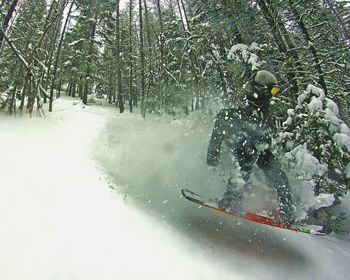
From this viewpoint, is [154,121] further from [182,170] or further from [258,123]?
[258,123]

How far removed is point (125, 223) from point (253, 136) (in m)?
2.78

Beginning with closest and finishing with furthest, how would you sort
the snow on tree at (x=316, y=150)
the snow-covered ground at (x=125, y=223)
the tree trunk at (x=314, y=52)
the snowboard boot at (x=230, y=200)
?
the snow-covered ground at (x=125, y=223)
the snowboard boot at (x=230, y=200)
the snow on tree at (x=316, y=150)
the tree trunk at (x=314, y=52)

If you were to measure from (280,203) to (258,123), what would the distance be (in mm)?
1501

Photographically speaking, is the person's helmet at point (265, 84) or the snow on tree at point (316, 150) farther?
the snow on tree at point (316, 150)

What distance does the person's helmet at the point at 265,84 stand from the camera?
20.4ft

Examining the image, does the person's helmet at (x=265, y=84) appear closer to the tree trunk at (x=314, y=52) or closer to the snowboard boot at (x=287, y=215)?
the snowboard boot at (x=287, y=215)

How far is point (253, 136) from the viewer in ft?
20.7

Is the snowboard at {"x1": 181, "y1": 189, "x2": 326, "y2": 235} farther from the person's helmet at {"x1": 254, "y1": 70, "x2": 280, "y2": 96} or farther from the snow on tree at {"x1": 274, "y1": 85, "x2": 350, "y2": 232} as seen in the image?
the person's helmet at {"x1": 254, "y1": 70, "x2": 280, "y2": 96}

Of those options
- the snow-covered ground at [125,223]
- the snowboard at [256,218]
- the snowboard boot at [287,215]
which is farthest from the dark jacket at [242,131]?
the snow-covered ground at [125,223]

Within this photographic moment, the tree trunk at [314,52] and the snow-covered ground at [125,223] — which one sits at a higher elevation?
the tree trunk at [314,52]

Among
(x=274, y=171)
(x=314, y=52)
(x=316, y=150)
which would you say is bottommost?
(x=274, y=171)

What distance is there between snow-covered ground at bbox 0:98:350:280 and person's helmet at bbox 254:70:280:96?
2223 millimetres

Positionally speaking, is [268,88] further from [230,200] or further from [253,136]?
[230,200]

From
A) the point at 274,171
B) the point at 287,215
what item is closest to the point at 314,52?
the point at 274,171
